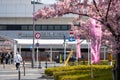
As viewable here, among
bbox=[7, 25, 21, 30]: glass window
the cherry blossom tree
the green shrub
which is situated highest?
bbox=[7, 25, 21, 30]: glass window

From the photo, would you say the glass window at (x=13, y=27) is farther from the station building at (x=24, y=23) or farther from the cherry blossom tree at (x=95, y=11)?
the cherry blossom tree at (x=95, y=11)

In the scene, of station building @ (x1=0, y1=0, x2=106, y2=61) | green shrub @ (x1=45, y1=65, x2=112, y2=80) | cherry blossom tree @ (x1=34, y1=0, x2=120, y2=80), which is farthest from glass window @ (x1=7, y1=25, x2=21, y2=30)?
cherry blossom tree @ (x1=34, y1=0, x2=120, y2=80)

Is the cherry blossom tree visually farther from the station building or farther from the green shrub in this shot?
the station building

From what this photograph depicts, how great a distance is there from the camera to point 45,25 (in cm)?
7800

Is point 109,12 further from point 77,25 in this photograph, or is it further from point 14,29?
point 14,29

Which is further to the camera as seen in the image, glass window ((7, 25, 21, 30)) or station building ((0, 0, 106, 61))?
glass window ((7, 25, 21, 30))

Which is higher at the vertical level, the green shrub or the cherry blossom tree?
the cherry blossom tree

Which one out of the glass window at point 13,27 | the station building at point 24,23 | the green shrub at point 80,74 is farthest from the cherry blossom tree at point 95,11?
the glass window at point 13,27

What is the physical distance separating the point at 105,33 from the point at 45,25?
63034 millimetres

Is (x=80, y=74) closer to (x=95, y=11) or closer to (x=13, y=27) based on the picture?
(x=95, y=11)

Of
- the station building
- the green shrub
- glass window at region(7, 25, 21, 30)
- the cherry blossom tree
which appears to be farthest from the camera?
glass window at region(7, 25, 21, 30)

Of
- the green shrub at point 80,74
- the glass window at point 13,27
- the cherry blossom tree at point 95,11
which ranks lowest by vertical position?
the green shrub at point 80,74

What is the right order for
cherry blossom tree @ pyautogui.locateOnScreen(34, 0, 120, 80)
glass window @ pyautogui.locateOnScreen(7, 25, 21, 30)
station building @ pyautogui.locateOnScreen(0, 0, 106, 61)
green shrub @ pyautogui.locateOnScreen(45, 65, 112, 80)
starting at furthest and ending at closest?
glass window @ pyautogui.locateOnScreen(7, 25, 21, 30) < station building @ pyautogui.locateOnScreen(0, 0, 106, 61) < green shrub @ pyautogui.locateOnScreen(45, 65, 112, 80) < cherry blossom tree @ pyautogui.locateOnScreen(34, 0, 120, 80)

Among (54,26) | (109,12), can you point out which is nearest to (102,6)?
(109,12)
